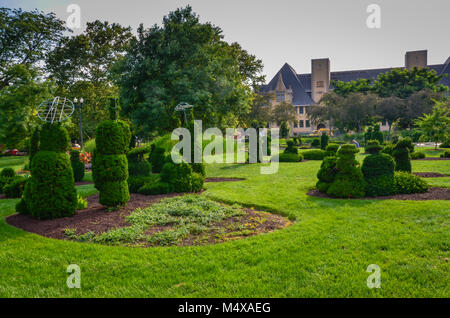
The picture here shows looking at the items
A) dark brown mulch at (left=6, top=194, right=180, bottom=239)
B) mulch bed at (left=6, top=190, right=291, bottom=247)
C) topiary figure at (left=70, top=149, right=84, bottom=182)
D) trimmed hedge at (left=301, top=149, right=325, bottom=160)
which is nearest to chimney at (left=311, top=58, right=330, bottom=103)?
trimmed hedge at (left=301, top=149, right=325, bottom=160)

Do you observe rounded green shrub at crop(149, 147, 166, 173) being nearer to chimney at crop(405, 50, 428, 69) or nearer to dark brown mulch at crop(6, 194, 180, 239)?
dark brown mulch at crop(6, 194, 180, 239)

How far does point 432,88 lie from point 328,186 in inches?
1967

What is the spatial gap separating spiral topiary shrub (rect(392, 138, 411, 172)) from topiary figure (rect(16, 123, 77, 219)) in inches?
412

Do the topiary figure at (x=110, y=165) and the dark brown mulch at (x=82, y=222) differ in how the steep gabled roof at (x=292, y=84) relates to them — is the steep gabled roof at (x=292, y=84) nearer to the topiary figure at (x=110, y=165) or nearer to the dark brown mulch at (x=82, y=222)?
the topiary figure at (x=110, y=165)

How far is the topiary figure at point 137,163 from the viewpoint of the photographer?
10852 mm

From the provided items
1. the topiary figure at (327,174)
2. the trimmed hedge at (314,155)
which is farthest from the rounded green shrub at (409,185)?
the trimmed hedge at (314,155)

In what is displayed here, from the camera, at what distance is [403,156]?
35.3 feet

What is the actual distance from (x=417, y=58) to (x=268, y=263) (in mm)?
87492

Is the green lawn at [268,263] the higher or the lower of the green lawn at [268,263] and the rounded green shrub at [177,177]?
the lower

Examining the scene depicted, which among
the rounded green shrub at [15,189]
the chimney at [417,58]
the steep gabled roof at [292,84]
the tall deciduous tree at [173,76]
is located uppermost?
the chimney at [417,58]

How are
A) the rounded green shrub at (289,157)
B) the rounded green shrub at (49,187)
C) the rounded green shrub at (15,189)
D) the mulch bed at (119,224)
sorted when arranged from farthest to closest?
the rounded green shrub at (289,157) < the rounded green shrub at (15,189) < the rounded green shrub at (49,187) < the mulch bed at (119,224)

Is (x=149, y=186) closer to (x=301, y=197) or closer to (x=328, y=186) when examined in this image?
(x=301, y=197)

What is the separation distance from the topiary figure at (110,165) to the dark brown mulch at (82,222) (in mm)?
375
